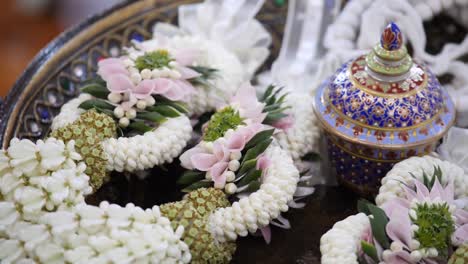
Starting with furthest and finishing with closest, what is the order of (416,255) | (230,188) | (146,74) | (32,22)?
(32,22)
(146,74)
(230,188)
(416,255)

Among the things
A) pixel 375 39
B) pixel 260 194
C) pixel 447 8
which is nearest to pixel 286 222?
pixel 260 194

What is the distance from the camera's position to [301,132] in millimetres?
946

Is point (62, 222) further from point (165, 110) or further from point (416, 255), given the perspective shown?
point (416, 255)

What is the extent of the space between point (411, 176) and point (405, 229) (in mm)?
100

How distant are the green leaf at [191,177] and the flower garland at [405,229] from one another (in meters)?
0.20

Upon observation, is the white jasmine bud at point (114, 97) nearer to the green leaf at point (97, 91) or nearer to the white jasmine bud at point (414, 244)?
the green leaf at point (97, 91)

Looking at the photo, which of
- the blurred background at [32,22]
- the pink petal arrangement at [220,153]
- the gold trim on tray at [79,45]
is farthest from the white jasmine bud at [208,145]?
the blurred background at [32,22]

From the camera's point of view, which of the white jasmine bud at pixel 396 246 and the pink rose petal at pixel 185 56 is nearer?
the white jasmine bud at pixel 396 246

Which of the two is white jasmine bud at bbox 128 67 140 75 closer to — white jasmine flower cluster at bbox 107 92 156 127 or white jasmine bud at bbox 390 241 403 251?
white jasmine flower cluster at bbox 107 92 156 127

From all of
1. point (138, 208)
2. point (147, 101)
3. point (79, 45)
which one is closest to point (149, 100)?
point (147, 101)

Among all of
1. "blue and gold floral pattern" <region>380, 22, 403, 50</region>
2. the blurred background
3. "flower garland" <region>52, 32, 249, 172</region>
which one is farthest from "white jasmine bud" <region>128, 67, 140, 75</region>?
the blurred background

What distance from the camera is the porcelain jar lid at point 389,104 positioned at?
34.1 inches

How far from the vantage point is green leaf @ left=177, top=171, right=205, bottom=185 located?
0.88 m

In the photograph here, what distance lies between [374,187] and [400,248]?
200mm
